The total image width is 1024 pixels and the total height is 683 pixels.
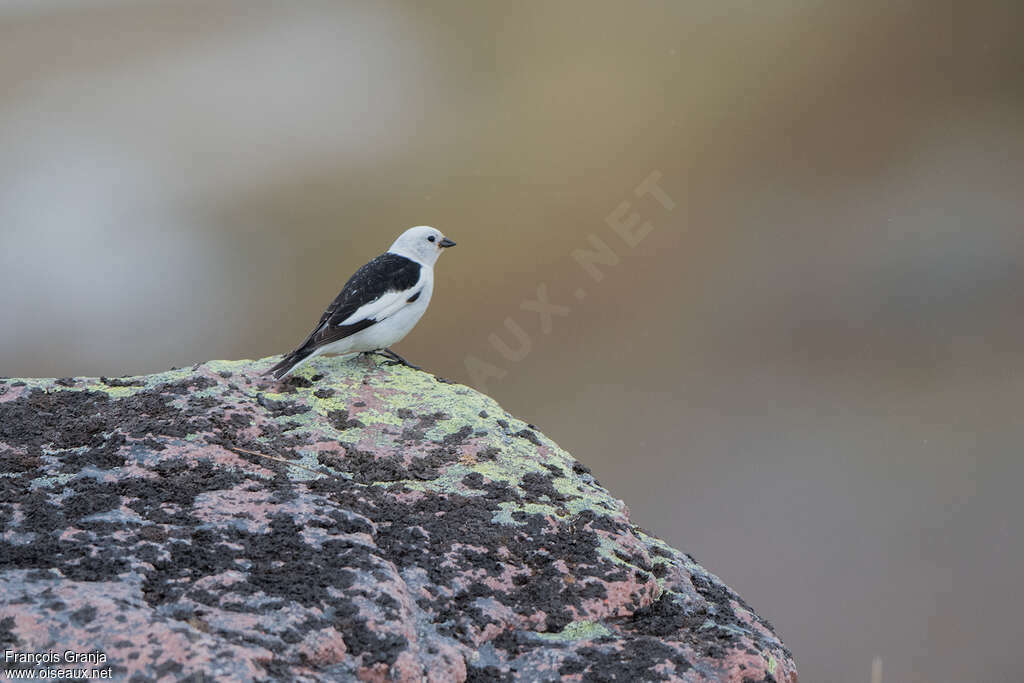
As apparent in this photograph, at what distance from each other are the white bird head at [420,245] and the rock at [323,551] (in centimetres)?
261

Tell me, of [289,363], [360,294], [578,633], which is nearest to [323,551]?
[578,633]

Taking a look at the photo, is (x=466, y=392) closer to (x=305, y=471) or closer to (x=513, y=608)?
(x=305, y=471)

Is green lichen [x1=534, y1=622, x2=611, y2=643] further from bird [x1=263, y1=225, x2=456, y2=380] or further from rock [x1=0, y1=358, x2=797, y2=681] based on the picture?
bird [x1=263, y1=225, x2=456, y2=380]

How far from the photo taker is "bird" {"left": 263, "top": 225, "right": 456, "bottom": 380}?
574cm

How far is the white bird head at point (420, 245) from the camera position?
7.11m

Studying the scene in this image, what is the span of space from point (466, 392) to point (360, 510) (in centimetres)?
152

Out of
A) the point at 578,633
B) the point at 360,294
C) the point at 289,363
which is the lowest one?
the point at 289,363

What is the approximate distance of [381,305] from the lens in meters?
6.21

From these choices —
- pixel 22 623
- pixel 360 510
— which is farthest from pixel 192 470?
pixel 22 623

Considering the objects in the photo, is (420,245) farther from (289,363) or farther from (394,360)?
(289,363)

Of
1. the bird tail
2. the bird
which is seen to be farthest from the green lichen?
the bird

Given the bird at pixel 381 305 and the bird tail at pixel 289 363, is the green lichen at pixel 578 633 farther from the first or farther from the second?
the bird at pixel 381 305

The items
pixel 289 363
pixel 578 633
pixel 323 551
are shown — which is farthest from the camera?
pixel 289 363

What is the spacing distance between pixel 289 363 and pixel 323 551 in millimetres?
→ 2167
